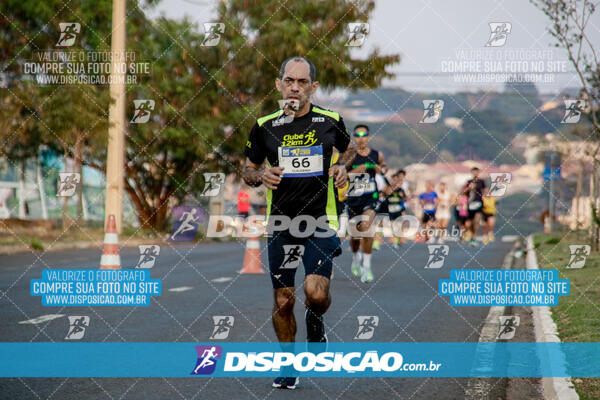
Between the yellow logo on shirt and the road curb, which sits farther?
the yellow logo on shirt

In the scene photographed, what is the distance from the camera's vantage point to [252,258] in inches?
621

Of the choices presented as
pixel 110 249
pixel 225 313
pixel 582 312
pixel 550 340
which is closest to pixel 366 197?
pixel 110 249

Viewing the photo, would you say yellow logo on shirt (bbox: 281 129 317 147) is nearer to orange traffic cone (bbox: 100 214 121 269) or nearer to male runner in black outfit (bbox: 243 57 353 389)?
male runner in black outfit (bbox: 243 57 353 389)

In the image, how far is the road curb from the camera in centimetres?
558

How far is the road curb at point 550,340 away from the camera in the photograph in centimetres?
558

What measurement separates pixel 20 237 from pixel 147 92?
7.52m

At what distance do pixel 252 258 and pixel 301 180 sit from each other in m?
10.0

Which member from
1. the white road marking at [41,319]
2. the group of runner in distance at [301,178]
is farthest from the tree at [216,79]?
the group of runner in distance at [301,178]

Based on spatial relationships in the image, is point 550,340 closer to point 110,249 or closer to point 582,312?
point 582,312

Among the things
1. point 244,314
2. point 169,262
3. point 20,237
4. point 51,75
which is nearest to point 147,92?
point 51,75

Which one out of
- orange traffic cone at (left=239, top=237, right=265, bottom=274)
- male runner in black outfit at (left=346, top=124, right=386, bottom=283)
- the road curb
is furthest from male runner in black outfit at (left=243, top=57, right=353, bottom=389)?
orange traffic cone at (left=239, top=237, right=265, bottom=274)

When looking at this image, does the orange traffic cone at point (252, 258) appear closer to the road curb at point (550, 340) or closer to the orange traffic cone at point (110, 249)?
the orange traffic cone at point (110, 249)

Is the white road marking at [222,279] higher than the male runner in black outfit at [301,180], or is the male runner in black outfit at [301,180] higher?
the male runner in black outfit at [301,180]

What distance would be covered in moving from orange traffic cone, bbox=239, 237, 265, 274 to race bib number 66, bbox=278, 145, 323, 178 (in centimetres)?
977
